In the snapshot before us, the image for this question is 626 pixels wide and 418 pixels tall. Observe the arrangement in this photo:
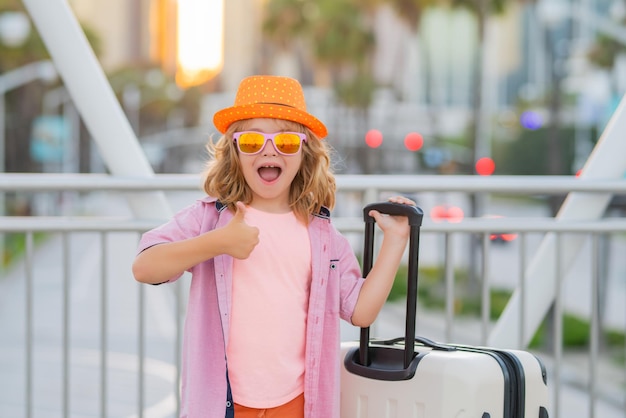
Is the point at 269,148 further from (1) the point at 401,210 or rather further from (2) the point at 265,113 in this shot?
(1) the point at 401,210

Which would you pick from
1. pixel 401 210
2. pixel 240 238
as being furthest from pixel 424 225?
pixel 240 238

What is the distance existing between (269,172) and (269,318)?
0.38 metres

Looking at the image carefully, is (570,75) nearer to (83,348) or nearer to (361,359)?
(83,348)

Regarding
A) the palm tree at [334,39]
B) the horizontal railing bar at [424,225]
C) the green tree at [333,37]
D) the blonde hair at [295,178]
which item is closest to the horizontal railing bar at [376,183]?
the horizontal railing bar at [424,225]

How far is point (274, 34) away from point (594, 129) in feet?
58.3

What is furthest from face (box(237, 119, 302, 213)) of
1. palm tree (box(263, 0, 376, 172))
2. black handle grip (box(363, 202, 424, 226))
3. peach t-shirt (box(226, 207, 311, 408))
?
palm tree (box(263, 0, 376, 172))

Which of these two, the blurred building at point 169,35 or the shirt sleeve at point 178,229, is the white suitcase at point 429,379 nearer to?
the shirt sleeve at point 178,229

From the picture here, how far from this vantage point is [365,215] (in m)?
2.74

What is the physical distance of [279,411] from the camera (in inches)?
100

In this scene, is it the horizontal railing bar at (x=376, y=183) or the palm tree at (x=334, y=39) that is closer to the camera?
the horizontal railing bar at (x=376, y=183)

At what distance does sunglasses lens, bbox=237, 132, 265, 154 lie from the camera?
2.46m

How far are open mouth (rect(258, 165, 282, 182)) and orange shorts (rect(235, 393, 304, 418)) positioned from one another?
0.58 meters

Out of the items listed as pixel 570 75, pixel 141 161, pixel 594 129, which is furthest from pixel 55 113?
pixel 141 161

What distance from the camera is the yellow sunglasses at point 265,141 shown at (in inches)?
97.0
